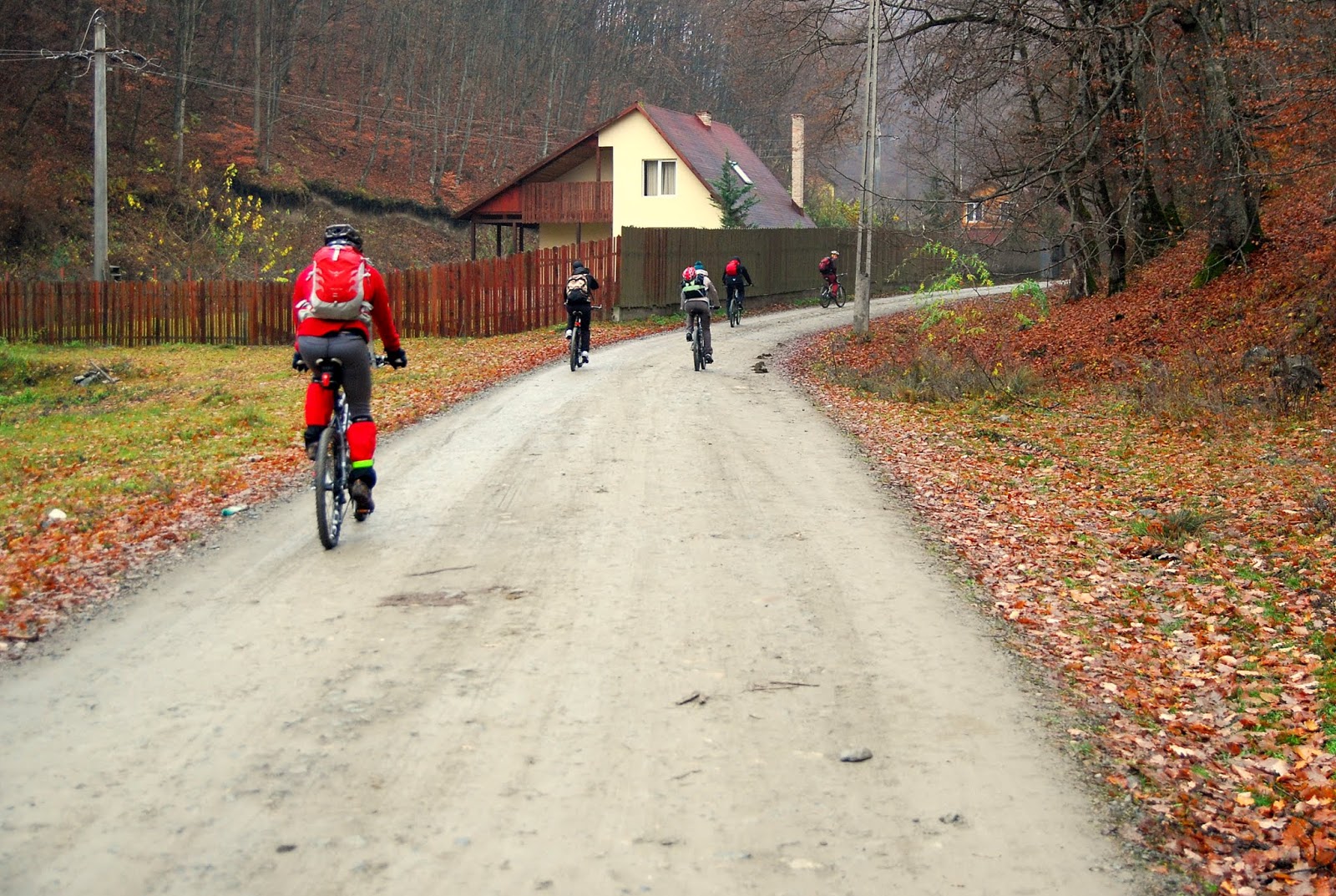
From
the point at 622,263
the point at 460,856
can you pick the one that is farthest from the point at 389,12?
the point at 460,856

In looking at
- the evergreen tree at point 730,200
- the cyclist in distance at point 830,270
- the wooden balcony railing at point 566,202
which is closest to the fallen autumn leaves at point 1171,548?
the cyclist in distance at point 830,270

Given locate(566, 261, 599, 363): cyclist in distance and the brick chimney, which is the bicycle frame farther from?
the brick chimney

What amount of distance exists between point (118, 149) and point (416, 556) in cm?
4193

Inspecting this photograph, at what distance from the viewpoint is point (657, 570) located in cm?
757

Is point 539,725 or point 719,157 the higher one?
point 719,157

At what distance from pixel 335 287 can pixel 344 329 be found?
1.09 ft

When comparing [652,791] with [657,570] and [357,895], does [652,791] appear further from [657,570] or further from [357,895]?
[657,570]

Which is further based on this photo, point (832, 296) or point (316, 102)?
point (316, 102)

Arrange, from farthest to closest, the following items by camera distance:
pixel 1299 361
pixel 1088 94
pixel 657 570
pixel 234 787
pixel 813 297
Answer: pixel 813 297 < pixel 1088 94 < pixel 1299 361 < pixel 657 570 < pixel 234 787

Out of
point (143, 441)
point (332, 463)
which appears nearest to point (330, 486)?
point (332, 463)

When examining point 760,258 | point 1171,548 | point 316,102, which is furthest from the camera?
point 316,102

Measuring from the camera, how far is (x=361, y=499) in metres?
8.27

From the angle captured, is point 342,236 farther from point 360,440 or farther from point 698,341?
point 698,341

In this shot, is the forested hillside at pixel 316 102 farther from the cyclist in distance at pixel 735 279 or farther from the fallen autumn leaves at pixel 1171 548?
the fallen autumn leaves at pixel 1171 548
